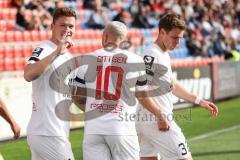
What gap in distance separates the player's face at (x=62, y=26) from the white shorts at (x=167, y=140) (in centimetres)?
197

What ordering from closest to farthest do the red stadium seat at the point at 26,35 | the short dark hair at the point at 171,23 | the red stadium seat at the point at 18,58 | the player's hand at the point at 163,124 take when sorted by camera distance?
the player's hand at the point at 163,124 → the short dark hair at the point at 171,23 → the red stadium seat at the point at 18,58 → the red stadium seat at the point at 26,35

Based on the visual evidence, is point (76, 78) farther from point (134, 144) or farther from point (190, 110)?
point (190, 110)

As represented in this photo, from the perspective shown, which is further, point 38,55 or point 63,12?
point 63,12

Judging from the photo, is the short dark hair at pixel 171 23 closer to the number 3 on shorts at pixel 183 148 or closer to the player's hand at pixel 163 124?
the player's hand at pixel 163 124

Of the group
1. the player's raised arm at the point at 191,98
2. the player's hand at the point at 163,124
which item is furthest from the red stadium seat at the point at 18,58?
the player's hand at the point at 163,124

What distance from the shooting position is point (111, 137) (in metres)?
6.11

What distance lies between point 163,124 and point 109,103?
1141 millimetres

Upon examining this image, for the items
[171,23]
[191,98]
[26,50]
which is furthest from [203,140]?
[26,50]

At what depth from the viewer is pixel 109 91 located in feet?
20.2

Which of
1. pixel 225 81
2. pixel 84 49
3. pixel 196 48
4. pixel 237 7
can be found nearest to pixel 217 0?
pixel 237 7

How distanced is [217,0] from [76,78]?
29.3m

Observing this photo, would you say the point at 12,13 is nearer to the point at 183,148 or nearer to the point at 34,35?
the point at 34,35

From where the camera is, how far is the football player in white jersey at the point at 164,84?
720 cm

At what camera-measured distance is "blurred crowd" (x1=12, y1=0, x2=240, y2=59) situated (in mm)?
18859
